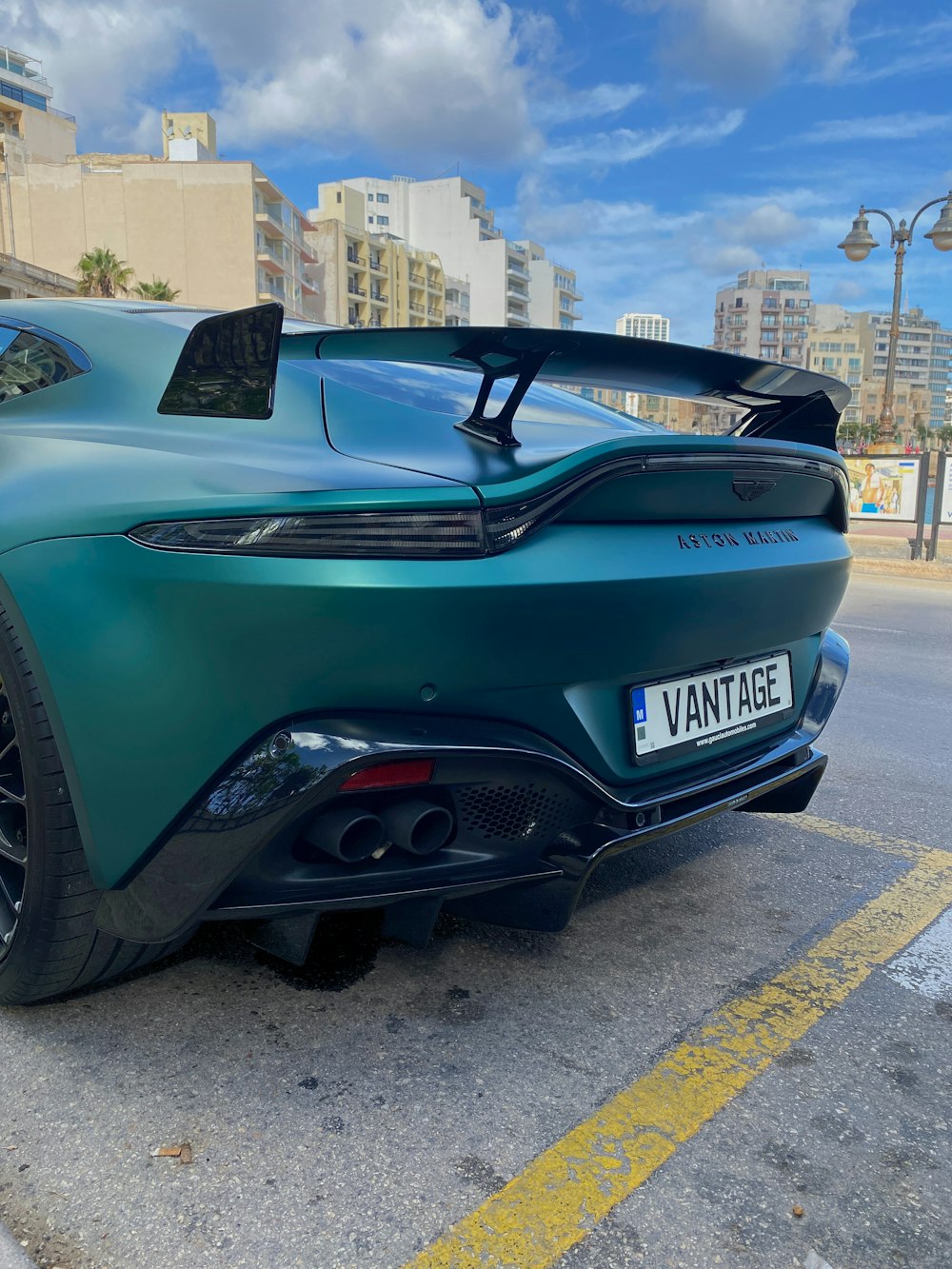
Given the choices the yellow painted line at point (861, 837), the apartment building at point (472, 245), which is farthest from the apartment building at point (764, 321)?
the yellow painted line at point (861, 837)

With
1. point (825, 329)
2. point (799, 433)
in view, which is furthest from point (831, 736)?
point (825, 329)

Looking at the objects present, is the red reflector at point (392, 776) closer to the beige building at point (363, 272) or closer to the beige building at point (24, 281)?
the beige building at point (24, 281)

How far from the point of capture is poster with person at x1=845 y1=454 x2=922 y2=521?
13.2m

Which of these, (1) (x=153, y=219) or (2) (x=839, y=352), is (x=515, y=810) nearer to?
(1) (x=153, y=219)

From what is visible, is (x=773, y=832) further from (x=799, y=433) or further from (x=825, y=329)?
(x=825, y=329)

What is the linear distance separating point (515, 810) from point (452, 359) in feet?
2.49

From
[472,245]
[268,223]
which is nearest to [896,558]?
[268,223]

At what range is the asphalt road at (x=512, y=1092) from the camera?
54.2 inches

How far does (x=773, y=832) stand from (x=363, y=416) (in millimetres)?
1972

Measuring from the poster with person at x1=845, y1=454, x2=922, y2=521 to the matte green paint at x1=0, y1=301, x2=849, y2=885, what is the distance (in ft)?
41.0

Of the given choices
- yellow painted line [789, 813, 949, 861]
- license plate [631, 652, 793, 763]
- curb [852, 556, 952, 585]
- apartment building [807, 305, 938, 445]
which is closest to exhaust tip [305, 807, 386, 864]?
license plate [631, 652, 793, 763]

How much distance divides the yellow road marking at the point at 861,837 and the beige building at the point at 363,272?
73.2 meters

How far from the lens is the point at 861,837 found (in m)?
2.98

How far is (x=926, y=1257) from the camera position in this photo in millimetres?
1334
